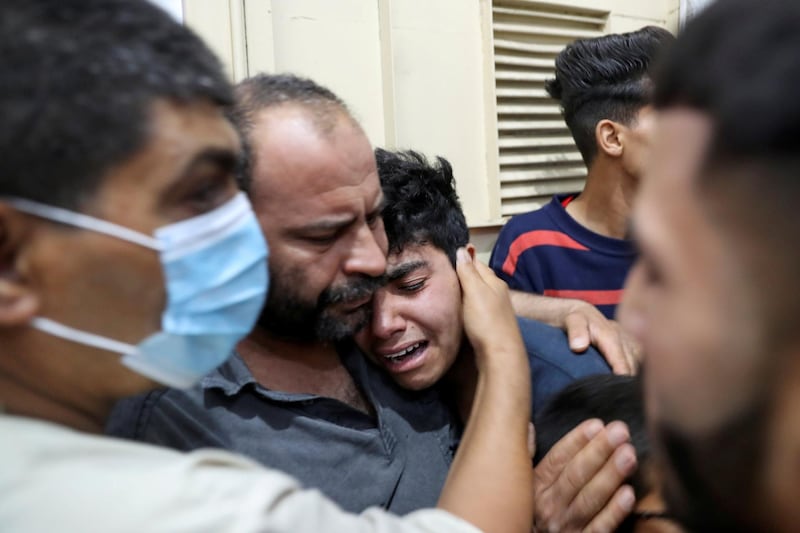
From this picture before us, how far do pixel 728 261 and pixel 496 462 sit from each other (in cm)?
70

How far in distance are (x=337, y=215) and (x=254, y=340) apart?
0.34 meters

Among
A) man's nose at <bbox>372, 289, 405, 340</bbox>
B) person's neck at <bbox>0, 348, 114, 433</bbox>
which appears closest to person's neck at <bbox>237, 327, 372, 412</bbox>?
man's nose at <bbox>372, 289, 405, 340</bbox>

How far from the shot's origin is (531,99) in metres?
2.81

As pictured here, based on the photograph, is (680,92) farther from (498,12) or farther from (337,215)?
(498,12)

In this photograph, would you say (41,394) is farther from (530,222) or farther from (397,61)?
(530,222)

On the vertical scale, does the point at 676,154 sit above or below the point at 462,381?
above

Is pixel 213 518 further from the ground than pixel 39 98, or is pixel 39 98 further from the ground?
pixel 39 98

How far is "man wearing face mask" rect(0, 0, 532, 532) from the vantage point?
2.25 feet

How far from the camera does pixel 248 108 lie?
4.67 feet

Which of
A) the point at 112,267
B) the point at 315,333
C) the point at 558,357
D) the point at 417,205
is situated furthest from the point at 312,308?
the point at 112,267

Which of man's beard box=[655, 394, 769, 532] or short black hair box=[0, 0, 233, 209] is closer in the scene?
man's beard box=[655, 394, 769, 532]

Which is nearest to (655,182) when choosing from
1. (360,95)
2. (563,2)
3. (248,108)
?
(248,108)

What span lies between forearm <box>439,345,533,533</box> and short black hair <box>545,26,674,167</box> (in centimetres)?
150

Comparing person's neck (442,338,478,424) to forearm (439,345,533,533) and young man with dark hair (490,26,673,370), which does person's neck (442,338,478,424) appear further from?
young man with dark hair (490,26,673,370)
